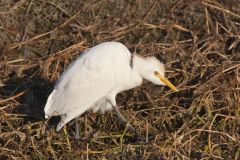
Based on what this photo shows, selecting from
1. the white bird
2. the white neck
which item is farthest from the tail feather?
the white neck

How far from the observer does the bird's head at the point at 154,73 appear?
497 cm

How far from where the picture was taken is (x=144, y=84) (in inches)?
212

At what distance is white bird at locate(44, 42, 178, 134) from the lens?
4.89 metres

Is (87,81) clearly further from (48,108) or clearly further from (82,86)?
(48,108)

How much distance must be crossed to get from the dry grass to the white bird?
0.58 ft

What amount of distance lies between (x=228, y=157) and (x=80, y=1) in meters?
2.57

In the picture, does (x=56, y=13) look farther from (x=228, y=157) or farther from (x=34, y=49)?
(x=228, y=157)

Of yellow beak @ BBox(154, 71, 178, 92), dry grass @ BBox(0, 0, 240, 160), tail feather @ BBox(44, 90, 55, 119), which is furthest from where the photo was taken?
yellow beak @ BBox(154, 71, 178, 92)

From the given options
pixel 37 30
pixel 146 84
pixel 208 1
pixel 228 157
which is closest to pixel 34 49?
pixel 37 30

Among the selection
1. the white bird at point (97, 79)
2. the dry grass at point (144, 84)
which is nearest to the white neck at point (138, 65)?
the white bird at point (97, 79)

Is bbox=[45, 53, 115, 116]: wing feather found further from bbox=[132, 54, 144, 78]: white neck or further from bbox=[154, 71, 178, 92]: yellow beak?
bbox=[154, 71, 178, 92]: yellow beak

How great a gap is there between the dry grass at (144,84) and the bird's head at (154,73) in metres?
0.20

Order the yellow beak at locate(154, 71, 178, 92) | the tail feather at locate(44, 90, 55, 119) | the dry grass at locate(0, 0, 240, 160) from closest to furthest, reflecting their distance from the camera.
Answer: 1. the dry grass at locate(0, 0, 240, 160)
2. the tail feather at locate(44, 90, 55, 119)
3. the yellow beak at locate(154, 71, 178, 92)

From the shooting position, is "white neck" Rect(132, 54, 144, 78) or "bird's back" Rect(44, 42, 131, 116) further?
"white neck" Rect(132, 54, 144, 78)
